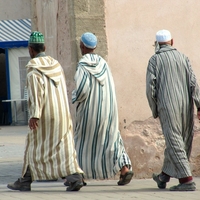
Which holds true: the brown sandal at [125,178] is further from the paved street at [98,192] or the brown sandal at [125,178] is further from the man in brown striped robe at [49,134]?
the man in brown striped robe at [49,134]

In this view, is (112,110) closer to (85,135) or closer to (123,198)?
(85,135)

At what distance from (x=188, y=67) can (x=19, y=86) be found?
51.0ft

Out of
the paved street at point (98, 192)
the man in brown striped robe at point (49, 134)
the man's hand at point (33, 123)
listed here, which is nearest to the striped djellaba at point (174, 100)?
the paved street at point (98, 192)

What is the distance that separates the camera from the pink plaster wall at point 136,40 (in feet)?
27.7

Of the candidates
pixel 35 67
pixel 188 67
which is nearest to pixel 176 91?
pixel 188 67

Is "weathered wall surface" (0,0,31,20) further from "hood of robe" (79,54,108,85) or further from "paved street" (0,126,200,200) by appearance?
"hood of robe" (79,54,108,85)

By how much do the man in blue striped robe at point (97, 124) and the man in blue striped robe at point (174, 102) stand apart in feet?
1.81

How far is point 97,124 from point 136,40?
142 centimetres

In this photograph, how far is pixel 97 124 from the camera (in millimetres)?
7566

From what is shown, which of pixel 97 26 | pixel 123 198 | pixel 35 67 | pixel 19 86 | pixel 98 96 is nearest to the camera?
pixel 123 198

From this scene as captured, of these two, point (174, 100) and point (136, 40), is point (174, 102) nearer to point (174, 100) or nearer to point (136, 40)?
point (174, 100)

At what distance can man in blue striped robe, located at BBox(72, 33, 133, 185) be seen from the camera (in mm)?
7520

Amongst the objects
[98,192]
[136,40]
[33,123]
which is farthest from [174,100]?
[136,40]

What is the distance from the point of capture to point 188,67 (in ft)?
23.7
